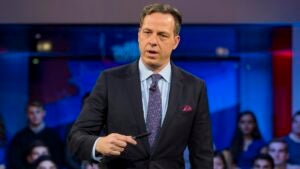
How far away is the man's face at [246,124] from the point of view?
4298 mm

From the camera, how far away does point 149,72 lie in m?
1.97

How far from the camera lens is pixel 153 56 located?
6.33 feet

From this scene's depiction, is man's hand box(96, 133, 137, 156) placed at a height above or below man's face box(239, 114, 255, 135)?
above

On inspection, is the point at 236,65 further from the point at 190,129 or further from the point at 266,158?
the point at 190,129

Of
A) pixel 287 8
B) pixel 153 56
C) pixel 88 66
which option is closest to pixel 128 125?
pixel 153 56

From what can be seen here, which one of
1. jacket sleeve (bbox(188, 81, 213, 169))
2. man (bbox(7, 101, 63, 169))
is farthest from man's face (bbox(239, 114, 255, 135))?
jacket sleeve (bbox(188, 81, 213, 169))

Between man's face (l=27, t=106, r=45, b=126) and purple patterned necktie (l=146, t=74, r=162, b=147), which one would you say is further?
man's face (l=27, t=106, r=45, b=126)

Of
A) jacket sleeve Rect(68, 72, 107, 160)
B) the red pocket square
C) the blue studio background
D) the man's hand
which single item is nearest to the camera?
the man's hand

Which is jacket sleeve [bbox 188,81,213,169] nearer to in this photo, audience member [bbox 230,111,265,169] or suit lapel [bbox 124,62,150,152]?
suit lapel [bbox 124,62,150,152]

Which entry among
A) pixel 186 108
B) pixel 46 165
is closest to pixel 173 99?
pixel 186 108

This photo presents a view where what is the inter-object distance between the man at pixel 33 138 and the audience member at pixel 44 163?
0.14 ft

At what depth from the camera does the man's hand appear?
164cm

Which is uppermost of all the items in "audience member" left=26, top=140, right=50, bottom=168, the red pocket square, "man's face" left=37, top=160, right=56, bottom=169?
the red pocket square

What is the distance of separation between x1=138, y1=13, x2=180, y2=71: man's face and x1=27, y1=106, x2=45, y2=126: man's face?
2.54 metres
